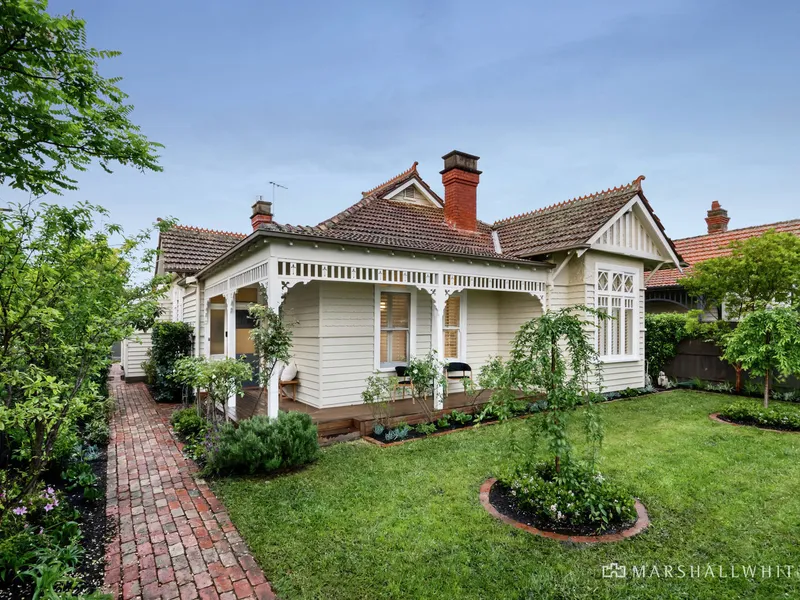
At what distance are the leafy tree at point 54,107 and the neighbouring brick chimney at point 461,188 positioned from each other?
8.40 m

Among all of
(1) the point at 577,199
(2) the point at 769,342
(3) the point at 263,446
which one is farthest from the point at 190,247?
→ (2) the point at 769,342

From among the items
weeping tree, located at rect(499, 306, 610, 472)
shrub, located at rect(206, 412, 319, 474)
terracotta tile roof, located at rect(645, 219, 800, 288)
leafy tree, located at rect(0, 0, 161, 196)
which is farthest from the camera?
terracotta tile roof, located at rect(645, 219, 800, 288)

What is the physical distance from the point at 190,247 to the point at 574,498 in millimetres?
11957

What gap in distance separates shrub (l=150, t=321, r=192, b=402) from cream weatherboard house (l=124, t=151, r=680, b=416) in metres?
0.47

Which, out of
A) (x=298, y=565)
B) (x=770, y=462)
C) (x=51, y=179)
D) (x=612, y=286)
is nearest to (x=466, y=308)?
(x=612, y=286)

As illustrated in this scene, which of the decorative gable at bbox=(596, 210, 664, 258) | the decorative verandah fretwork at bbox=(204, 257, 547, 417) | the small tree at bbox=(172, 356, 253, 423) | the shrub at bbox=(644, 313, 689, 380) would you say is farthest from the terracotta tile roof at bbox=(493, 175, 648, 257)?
the small tree at bbox=(172, 356, 253, 423)

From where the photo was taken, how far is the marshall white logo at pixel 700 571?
2992mm

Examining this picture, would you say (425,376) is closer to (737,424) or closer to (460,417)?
(460,417)

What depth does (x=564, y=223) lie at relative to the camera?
10.4 m

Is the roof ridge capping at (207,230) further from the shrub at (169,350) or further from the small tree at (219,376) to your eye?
the small tree at (219,376)

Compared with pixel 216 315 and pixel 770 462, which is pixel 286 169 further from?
pixel 770 462

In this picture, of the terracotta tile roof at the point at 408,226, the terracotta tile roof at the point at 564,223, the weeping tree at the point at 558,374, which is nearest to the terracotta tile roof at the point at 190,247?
the terracotta tile roof at the point at 408,226

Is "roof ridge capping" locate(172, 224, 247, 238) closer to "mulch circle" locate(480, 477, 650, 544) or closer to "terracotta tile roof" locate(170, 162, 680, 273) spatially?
"terracotta tile roof" locate(170, 162, 680, 273)

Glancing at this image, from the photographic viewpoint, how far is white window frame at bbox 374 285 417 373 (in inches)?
344
